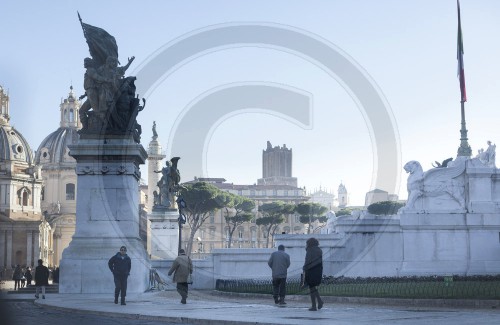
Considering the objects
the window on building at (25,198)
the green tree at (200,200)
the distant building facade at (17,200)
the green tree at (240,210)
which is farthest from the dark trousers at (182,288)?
the window on building at (25,198)

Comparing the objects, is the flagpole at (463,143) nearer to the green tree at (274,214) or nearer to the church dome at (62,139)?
the green tree at (274,214)

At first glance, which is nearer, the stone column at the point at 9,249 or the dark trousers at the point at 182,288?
the dark trousers at the point at 182,288

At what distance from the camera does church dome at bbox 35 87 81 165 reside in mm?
179750

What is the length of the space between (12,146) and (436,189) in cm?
12960

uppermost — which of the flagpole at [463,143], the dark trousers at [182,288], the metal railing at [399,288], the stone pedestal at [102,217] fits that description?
the flagpole at [463,143]

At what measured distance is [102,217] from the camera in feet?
85.4

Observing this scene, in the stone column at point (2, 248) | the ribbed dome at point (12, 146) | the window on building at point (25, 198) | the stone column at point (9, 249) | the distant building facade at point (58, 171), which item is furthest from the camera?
the distant building facade at point (58, 171)

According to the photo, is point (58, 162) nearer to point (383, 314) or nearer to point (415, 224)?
point (415, 224)

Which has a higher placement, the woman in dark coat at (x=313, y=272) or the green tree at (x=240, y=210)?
the green tree at (x=240, y=210)

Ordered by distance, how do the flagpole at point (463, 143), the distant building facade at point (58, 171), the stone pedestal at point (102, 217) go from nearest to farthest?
the stone pedestal at point (102, 217) → the flagpole at point (463, 143) → the distant building facade at point (58, 171)

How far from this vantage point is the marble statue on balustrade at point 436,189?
4062cm

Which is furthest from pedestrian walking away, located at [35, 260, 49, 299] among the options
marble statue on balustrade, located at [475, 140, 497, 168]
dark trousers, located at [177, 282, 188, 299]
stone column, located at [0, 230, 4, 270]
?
stone column, located at [0, 230, 4, 270]

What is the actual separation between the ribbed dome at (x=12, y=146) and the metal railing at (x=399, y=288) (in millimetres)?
129682

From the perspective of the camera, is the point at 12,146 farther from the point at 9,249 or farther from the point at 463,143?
the point at 463,143
